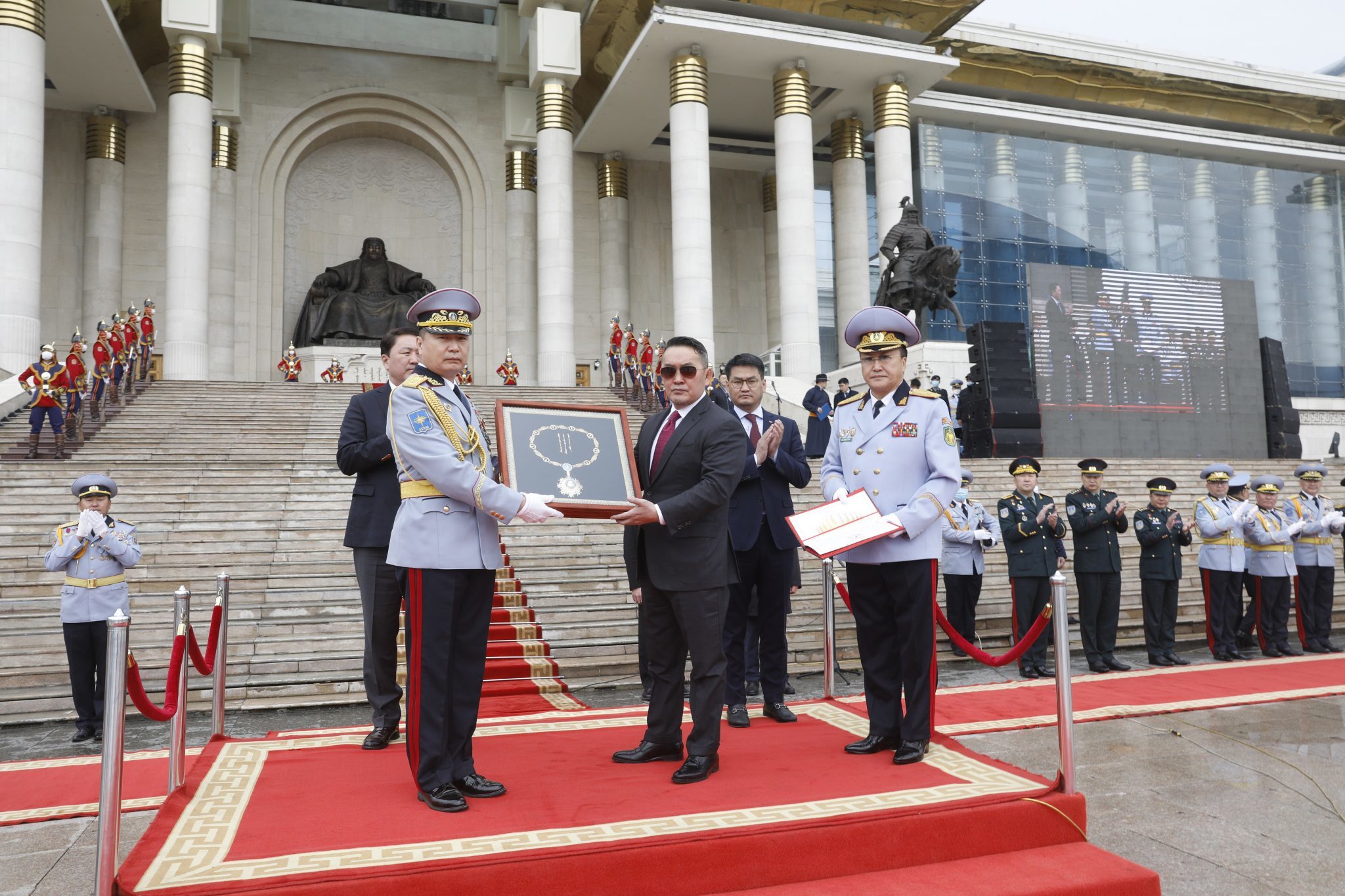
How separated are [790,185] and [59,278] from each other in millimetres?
15510

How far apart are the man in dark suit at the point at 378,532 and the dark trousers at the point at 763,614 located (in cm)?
160

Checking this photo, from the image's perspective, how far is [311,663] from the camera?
21.7 feet

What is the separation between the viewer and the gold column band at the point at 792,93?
19.6 meters

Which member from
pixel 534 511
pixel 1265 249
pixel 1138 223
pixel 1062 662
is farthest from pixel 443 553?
pixel 1265 249

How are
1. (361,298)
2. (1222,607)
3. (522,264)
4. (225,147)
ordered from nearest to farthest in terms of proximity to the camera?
(1222,607)
(225,147)
(361,298)
(522,264)

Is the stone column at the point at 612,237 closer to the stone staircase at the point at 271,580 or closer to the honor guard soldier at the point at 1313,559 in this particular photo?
the stone staircase at the point at 271,580

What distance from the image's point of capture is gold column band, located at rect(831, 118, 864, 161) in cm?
2223

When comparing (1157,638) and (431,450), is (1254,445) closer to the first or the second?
(1157,638)

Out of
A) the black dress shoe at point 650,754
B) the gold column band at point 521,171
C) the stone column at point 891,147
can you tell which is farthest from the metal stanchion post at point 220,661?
the gold column band at point 521,171

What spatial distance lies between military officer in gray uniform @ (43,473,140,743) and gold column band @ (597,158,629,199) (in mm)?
19392

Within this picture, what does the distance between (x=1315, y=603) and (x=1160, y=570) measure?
6.44 ft

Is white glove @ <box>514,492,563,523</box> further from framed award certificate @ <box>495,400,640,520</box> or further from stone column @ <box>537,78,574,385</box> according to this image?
stone column @ <box>537,78,574,385</box>

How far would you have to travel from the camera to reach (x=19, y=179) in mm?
15820

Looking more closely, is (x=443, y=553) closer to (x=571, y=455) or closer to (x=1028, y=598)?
(x=571, y=455)
